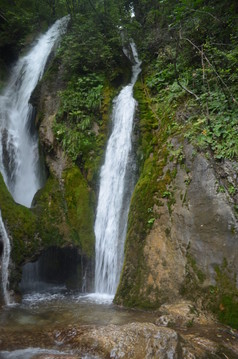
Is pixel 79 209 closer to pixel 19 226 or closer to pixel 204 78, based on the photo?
pixel 19 226

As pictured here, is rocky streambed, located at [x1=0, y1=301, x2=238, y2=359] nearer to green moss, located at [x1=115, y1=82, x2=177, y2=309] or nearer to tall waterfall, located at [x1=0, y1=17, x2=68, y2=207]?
green moss, located at [x1=115, y1=82, x2=177, y2=309]

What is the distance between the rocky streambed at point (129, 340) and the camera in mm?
3809

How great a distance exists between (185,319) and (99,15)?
12.9 meters

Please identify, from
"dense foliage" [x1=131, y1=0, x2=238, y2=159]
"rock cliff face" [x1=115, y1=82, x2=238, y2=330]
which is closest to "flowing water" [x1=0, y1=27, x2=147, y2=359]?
"rock cliff face" [x1=115, y1=82, x2=238, y2=330]

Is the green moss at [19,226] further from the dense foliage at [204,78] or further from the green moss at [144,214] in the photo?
the dense foliage at [204,78]

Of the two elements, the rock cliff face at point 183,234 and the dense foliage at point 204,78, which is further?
the dense foliage at point 204,78

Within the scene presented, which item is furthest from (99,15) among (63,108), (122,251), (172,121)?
(122,251)

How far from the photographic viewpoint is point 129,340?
3971mm

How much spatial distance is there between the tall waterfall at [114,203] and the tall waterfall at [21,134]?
3.13m

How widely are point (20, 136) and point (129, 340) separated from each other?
9.13m

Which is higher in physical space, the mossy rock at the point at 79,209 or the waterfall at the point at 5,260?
the mossy rock at the point at 79,209

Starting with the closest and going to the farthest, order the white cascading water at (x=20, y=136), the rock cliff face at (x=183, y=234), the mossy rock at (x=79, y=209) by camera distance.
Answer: the rock cliff face at (x=183, y=234) → the mossy rock at (x=79, y=209) → the white cascading water at (x=20, y=136)

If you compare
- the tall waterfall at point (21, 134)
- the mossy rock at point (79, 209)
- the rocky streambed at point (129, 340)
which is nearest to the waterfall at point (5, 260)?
the rocky streambed at point (129, 340)

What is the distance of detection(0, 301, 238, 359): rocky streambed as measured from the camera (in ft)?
12.5
